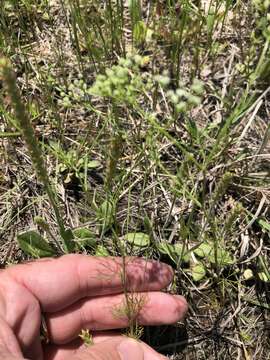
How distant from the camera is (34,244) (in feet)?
6.28

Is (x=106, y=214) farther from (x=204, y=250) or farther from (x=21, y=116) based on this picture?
(x=21, y=116)

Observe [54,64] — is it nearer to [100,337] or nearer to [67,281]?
[67,281]

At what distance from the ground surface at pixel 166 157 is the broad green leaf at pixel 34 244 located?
0.08m

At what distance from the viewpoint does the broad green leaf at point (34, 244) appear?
189cm

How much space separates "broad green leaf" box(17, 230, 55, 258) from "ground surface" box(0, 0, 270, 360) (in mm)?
77

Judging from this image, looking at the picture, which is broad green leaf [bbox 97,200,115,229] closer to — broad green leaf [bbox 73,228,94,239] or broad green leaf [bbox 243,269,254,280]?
broad green leaf [bbox 73,228,94,239]

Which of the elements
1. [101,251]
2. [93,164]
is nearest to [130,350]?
[101,251]

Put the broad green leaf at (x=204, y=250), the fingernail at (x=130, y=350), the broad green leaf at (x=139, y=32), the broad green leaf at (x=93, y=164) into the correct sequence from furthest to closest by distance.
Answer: the broad green leaf at (x=139, y=32)
the broad green leaf at (x=93, y=164)
the broad green leaf at (x=204, y=250)
the fingernail at (x=130, y=350)

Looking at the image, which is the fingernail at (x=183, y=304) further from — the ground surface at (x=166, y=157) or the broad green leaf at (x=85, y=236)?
the broad green leaf at (x=85, y=236)

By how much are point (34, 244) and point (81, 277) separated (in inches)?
9.7

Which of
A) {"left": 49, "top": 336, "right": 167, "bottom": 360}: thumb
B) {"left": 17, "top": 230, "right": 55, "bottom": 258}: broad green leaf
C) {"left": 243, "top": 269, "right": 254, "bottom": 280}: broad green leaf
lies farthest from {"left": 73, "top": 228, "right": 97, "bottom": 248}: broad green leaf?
{"left": 243, "top": 269, "right": 254, "bottom": 280}: broad green leaf

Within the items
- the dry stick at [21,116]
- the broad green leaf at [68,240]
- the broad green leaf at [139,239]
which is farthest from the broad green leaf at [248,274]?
the dry stick at [21,116]

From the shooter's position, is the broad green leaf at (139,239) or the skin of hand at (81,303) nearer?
the skin of hand at (81,303)

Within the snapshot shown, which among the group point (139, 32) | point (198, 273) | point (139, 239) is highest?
point (139, 32)
